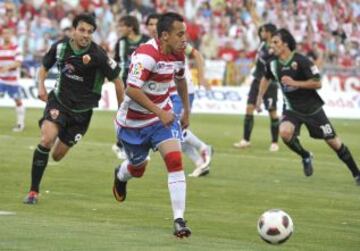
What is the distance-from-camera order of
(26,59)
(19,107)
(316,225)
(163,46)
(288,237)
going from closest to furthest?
(288,237) < (163,46) < (316,225) < (19,107) < (26,59)

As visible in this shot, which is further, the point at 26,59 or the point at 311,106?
the point at 26,59

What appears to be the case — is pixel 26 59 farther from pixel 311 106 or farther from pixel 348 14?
pixel 311 106

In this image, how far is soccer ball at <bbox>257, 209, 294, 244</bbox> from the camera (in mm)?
9898

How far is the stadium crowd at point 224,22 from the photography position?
36188 mm

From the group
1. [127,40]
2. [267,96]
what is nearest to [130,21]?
[127,40]

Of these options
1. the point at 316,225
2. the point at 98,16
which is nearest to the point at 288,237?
the point at 316,225

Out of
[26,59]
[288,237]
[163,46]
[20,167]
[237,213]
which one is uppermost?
[163,46]

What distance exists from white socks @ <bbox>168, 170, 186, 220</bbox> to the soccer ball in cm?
94

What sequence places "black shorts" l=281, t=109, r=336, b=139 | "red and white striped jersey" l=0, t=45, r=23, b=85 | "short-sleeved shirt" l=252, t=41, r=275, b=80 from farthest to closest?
"red and white striped jersey" l=0, t=45, r=23, b=85 → "short-sleeved shirt" l=252, t=41, r=275, b=80 → "black shorts" l=281, t=109, r=336, b=139

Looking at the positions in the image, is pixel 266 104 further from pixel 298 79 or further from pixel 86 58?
pixel 86 58

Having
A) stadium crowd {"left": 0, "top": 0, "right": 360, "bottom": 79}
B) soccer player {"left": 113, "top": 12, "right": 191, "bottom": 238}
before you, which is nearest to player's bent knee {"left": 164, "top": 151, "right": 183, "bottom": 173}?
soccer player {"left": 113, "top": 12, "right": 191, "bottom": 238}

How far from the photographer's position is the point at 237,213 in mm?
12742

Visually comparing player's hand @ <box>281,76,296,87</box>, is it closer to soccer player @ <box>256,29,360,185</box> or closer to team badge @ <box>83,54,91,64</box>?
soccer player @ <box>256,29,360,185</box>

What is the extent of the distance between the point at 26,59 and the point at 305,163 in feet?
62.0
